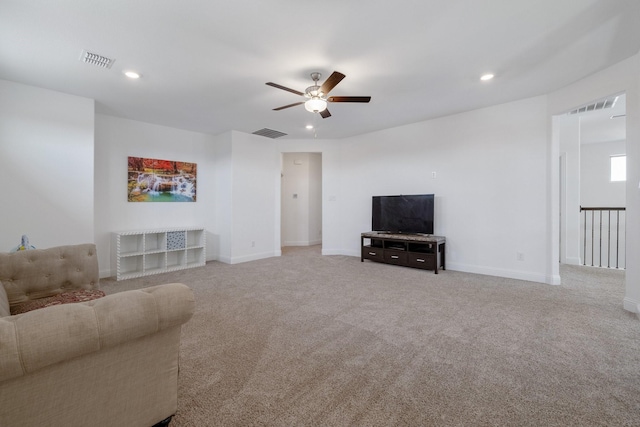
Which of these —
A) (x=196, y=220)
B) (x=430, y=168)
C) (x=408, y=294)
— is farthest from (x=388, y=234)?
(x=196, y=220)

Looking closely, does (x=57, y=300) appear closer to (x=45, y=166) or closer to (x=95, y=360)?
(x=95, y=360)

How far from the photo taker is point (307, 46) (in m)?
2.67

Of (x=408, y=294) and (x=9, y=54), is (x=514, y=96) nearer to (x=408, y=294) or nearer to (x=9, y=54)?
(x=408, y=294)

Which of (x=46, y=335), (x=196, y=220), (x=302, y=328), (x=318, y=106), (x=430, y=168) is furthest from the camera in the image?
(x=196, y=220)

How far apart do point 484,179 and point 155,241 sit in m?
5.97

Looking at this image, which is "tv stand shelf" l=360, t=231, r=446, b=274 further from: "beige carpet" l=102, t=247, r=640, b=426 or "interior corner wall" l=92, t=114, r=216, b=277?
"interior corner wall" l=92, t=114, r=216, b=277

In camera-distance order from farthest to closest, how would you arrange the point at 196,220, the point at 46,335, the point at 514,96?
the point at 196,220 → the point at 514,96 → the point at 46,335

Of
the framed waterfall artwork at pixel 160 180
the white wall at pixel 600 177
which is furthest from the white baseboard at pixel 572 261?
the framed waterfall artwork at pixel 160 180

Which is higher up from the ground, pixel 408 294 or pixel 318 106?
pixel 318 106

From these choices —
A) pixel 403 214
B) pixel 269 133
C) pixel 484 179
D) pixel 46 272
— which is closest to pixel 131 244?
pixel 46 272

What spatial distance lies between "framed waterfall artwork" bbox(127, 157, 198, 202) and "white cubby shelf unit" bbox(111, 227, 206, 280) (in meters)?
0.71

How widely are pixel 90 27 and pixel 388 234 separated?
4.96 metres

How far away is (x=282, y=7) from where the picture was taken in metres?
2.15

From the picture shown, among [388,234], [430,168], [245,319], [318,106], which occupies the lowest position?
[245,319]
